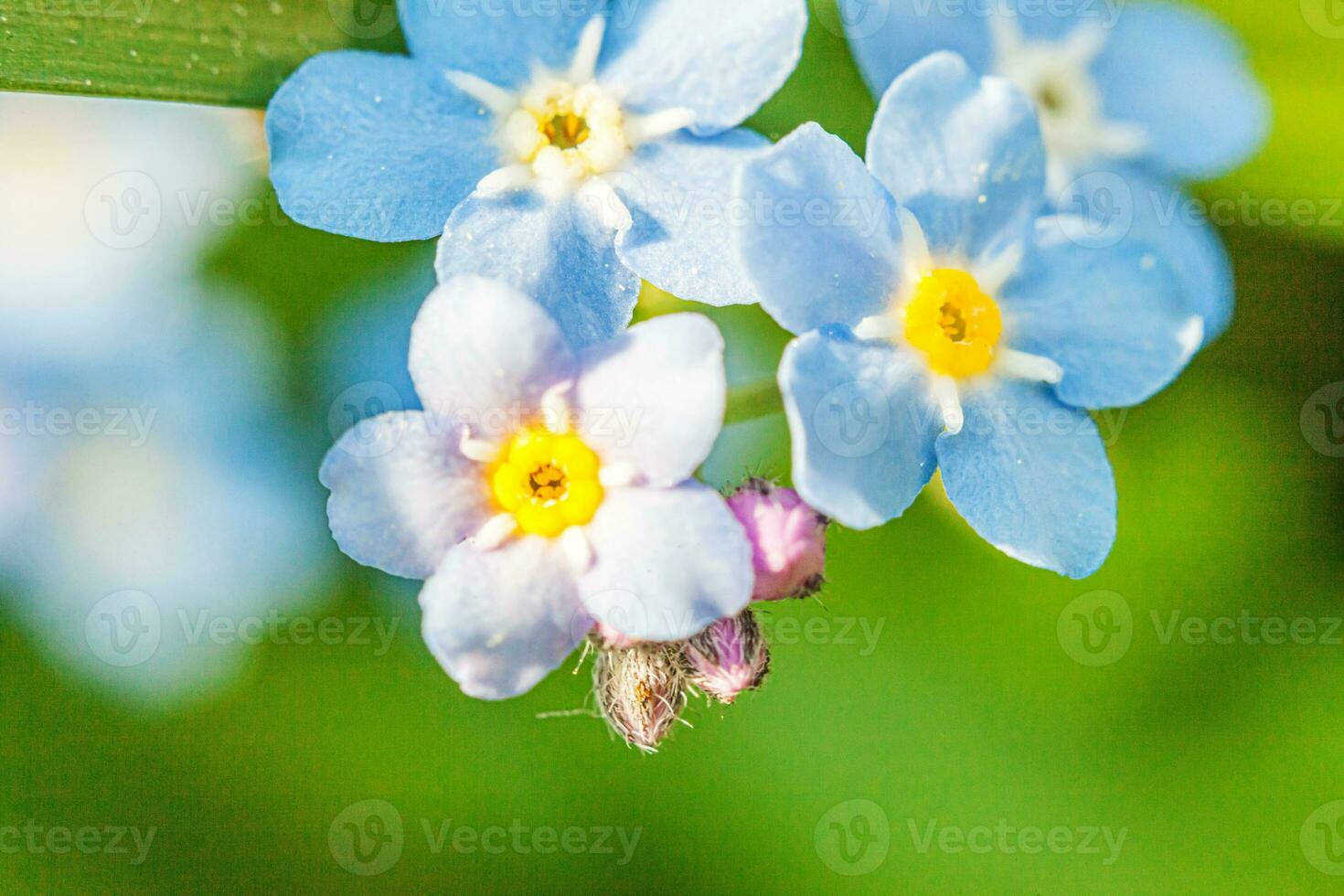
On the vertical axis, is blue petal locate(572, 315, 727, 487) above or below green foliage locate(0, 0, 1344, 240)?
below

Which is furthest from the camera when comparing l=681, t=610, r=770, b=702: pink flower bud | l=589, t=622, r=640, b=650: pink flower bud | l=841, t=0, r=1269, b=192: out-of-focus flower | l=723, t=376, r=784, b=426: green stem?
l=841, t=0, r=1269, b=192: out-of-focus flower

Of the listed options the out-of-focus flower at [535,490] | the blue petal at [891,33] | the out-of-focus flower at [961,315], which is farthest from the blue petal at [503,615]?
the blue petal at [891,33]

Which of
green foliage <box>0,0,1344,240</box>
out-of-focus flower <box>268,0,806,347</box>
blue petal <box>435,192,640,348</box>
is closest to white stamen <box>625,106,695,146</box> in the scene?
out-of-focus flower <box>268,0,806,347</box>

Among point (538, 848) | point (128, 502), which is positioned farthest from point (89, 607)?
point (538, 848)

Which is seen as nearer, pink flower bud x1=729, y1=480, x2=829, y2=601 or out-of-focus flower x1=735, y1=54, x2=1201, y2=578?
out-of-focus flower x1=735, y1=54, x2=1201, y2=578

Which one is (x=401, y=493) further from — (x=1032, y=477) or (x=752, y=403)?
(x=1032, y=477)

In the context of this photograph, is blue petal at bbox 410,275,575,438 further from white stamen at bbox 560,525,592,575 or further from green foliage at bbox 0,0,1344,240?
green foliage at bbox 0,0,1344,240

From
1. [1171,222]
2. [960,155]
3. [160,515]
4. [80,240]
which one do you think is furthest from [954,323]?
[80,240]

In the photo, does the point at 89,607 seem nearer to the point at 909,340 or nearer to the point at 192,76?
the point at 192,76
